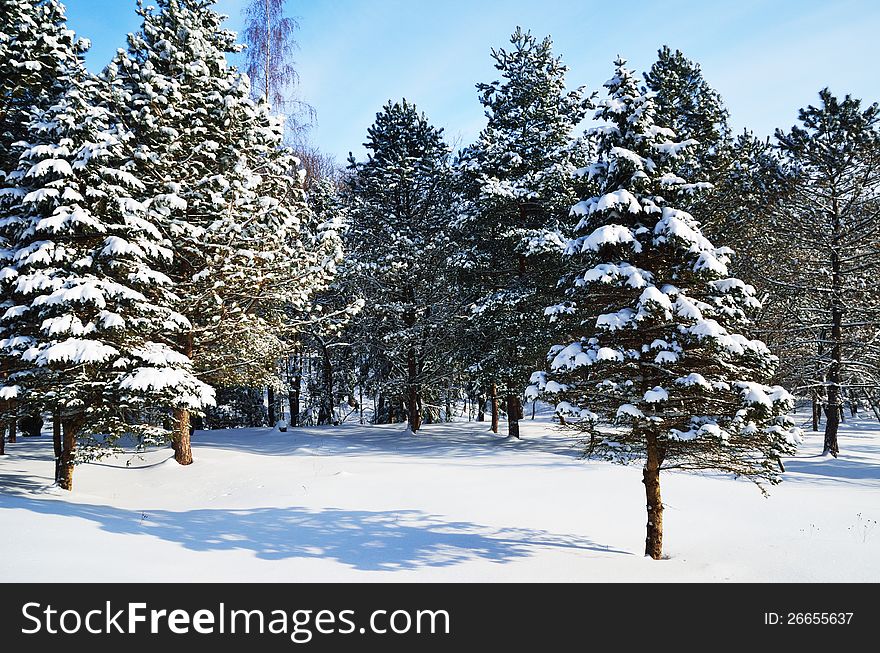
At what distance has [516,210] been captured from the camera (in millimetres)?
20703

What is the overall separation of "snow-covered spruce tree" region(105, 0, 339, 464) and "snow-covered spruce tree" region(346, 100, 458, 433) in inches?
Result: 248

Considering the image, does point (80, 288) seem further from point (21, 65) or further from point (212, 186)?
point (21, 65)

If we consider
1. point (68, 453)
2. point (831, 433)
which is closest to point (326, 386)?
point (68, 453)

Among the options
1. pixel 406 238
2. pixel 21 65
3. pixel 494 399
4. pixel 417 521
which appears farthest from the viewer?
pixel 494 399

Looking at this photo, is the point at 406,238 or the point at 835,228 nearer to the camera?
the point at 835,228

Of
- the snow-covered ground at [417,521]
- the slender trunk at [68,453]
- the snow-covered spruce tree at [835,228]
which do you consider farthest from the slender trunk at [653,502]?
the snow-covered spruce tree at [835,228]

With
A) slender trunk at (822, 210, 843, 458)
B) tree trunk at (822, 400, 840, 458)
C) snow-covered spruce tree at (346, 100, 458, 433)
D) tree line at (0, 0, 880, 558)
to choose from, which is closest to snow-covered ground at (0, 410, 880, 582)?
tree line at (0, 0, 880, 558)

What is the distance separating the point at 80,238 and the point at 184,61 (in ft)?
21.5

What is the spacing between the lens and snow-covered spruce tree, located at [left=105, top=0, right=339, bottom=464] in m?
14.5

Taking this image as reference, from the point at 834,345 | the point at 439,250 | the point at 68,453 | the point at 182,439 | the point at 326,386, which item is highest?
the point at 439,250

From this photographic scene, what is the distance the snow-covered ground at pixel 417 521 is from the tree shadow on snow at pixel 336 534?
0.16ft

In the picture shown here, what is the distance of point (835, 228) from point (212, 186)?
21.9 metres

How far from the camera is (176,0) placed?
51.3 ft

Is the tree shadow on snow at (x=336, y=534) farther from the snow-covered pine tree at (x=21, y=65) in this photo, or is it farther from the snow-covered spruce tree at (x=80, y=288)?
the snow-covered pine tree at (x=21, y=65)
